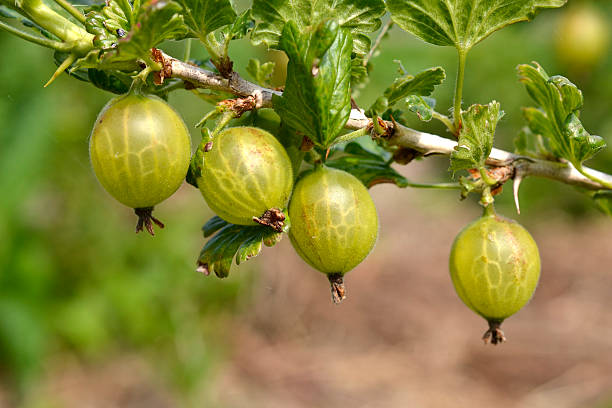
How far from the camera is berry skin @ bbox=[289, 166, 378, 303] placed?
711 millimetres

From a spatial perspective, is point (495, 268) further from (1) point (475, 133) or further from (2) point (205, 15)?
(2) point (205, 15)

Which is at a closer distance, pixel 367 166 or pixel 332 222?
pixel 332 222

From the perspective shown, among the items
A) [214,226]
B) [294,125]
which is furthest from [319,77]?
[214,226]

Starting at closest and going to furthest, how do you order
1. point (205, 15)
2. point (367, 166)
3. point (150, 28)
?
point (150, 28) → point (205, 15) → point (367, 166)

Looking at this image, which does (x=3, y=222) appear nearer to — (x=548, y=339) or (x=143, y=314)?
(x=143, y=314)

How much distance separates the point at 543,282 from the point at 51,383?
3.63m

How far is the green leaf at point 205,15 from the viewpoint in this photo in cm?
65

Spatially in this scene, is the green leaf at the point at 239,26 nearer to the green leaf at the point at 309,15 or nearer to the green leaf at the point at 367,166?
the green leaf at the point at 309,15

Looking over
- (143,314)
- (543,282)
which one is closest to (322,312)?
(143,314)

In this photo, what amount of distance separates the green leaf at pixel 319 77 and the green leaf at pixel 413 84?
103 millimetres

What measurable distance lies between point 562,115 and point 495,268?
0.78 feet

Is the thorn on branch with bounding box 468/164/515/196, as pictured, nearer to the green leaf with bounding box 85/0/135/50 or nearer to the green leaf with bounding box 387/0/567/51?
the green leaf with bounding box 387/0/567/51

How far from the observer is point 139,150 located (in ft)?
2.09

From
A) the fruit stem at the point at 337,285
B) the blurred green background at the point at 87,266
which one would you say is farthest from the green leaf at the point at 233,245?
the blurred green background at the point at 87,266
